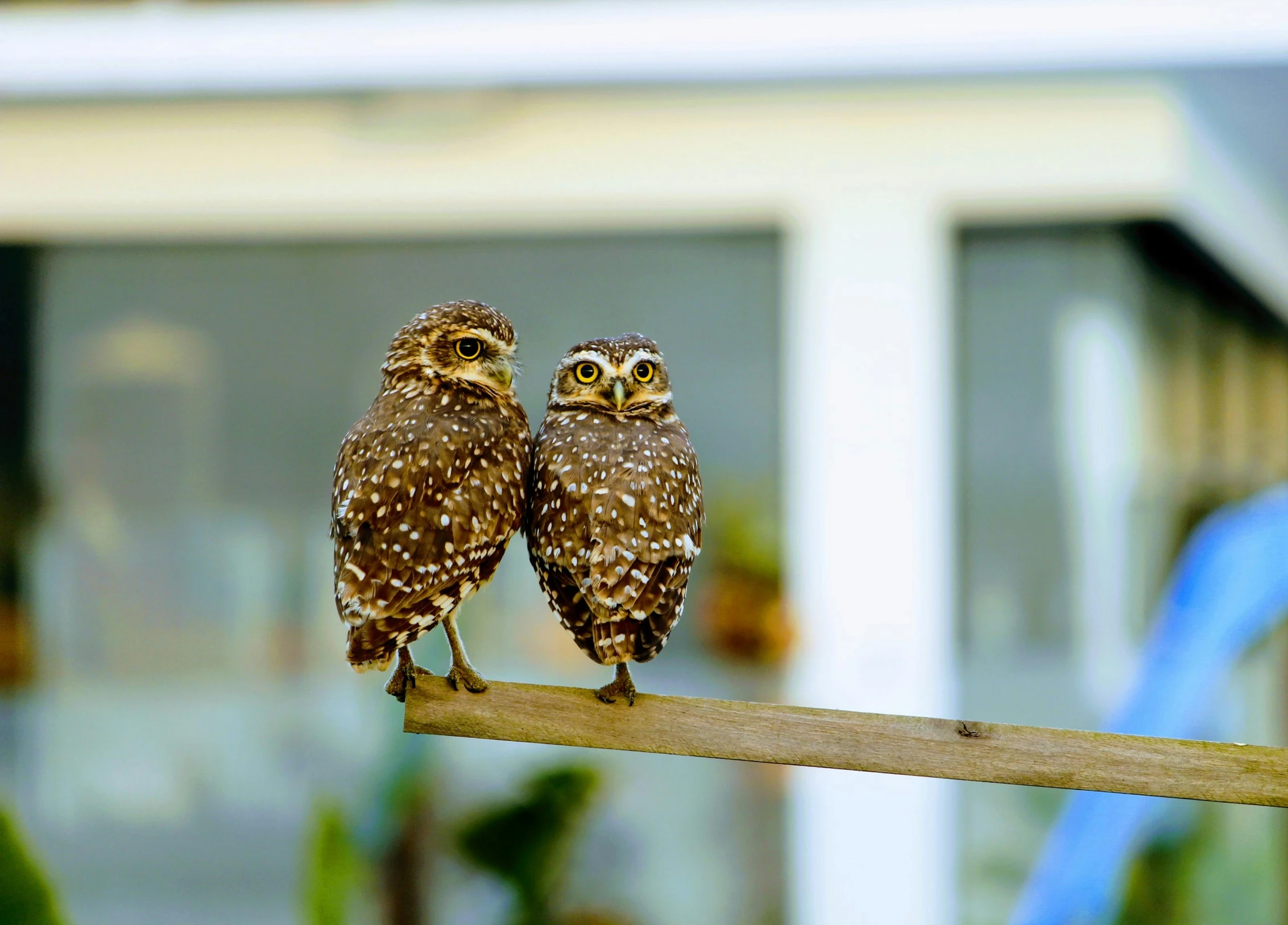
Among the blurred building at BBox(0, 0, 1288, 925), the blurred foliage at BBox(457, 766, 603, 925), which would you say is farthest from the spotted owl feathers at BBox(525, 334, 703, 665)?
the blurred building at BBox(0, 0, 1288, 925)

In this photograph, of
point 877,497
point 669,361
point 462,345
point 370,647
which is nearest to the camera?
point 370,647

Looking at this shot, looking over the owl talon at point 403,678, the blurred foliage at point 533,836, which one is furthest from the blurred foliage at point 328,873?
the owl talon at point 403,678

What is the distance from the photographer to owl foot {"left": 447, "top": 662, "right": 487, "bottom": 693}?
1.14m

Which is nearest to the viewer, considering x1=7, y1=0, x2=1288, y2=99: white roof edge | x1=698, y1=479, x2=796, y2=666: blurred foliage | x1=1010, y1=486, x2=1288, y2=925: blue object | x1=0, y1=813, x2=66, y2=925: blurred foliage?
x1=0, y1=813, x2=66, y2=925: blurred foliage

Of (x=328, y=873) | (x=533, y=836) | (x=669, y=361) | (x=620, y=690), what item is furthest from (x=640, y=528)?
(x=669, y=361)

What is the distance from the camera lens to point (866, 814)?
435 cm

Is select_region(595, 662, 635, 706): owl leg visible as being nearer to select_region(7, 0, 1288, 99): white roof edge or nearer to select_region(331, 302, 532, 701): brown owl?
select_region(331, 302, 532, 701): brown owl

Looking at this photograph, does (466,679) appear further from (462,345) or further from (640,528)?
(462,345)

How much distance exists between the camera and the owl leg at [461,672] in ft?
3.74

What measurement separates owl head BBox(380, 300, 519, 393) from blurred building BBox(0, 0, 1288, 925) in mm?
2862

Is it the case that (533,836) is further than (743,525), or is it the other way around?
(743,525)

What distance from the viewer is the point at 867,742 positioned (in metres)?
1.16

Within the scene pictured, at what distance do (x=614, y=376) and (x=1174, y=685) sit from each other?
3.38m

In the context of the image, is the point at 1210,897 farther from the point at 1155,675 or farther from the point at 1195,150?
the point at 1195,150
